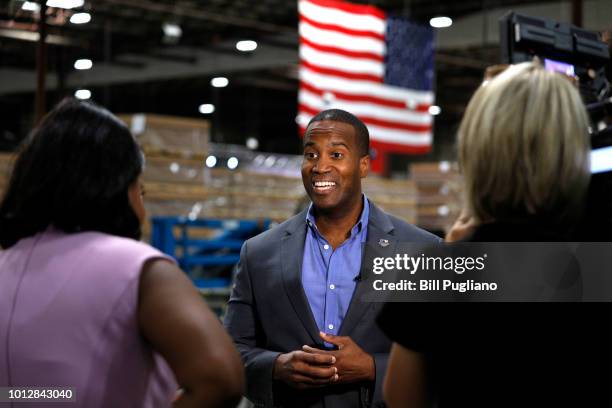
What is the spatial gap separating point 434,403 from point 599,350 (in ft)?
1.06

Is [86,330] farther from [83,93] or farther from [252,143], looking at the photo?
[252,143]

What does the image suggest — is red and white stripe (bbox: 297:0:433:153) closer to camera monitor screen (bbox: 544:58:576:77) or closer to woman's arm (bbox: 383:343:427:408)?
camera monitor screen (bbox: 544:58:576:77)

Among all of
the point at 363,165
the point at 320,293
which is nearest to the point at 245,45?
the point at 363,165

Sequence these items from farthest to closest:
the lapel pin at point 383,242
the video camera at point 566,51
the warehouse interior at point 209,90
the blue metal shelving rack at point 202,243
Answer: the warehouse interior at point 209,90 → the blue metal shelving rack at point 202,243 → the lapel pin at point 383,242 → the video camera at point 566,51

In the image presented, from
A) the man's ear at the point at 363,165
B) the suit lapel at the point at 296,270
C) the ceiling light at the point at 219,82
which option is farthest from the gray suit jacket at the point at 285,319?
the ceiling light at the point at 219,82

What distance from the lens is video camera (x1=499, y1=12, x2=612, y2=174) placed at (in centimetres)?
253

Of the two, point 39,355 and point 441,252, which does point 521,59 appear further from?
point 39,355

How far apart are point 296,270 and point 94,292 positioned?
4.06 ft

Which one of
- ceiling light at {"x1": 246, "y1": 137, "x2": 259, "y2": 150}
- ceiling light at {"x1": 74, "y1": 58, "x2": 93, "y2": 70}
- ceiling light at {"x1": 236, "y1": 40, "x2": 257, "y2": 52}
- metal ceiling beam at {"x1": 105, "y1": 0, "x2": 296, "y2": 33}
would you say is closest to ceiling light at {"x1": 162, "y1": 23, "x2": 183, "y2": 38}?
metal ceiling beam at {"x1": 105, "y1": 0, "x2": 296, "y2": 33}

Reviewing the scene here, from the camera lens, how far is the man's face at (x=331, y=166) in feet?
10.1

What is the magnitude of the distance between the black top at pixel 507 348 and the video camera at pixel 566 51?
2.49ft

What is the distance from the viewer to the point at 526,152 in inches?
65.8

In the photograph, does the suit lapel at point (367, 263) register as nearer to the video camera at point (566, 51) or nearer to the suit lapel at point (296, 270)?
the suit lapel at point (296, 270)

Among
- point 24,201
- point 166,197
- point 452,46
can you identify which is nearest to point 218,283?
point 166,197
